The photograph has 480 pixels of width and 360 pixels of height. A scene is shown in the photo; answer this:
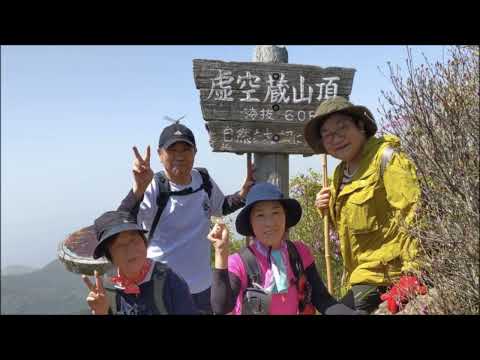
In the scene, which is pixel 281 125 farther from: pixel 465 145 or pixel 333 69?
pixel 465 145

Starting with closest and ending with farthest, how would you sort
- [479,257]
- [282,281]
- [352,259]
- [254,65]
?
[479,257], [282,281], [352,259], [254,65]

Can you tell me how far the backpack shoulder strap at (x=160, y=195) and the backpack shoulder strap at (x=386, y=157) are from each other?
1894 mm

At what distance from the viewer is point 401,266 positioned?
3.15 metres

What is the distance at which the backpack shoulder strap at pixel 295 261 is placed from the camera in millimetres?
3159

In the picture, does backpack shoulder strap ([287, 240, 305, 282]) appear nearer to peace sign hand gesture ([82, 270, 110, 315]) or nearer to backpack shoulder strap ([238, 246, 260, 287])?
backpack shoulder strap ([238, 246, 260, 287])

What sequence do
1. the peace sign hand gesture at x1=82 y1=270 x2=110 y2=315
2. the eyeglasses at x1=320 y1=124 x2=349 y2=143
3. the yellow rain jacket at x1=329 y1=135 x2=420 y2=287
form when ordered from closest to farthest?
the peace sign hand gesture at x1=82 y1=270 x2=110 y2=315 → the yellow rain jacket at x1=329 y1=135 x2=420 y2=287 → the eyeglasses at x1=320 y1=124 x2=349 y2=143

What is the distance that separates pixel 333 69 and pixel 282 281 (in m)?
2.41

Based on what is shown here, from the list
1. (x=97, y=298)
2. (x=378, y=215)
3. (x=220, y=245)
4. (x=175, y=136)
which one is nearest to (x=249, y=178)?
(x=175, y=136)

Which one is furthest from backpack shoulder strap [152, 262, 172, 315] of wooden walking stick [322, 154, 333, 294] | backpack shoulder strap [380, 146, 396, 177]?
backpack shoulder strap [380, 146, 396, 177]

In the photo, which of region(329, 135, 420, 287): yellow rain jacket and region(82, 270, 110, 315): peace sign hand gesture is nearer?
region(82, 270, 110, 315): peace sign hand gesture

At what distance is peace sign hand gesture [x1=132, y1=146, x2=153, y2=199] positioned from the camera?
3.55m

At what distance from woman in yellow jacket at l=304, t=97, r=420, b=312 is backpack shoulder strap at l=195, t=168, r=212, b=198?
119 cm

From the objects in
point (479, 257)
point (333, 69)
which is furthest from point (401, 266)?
point (333, 69)

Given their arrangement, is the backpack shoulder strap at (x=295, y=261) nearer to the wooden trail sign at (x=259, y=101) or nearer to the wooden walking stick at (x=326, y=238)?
the wooden walking stick at (x=326, y=238)
